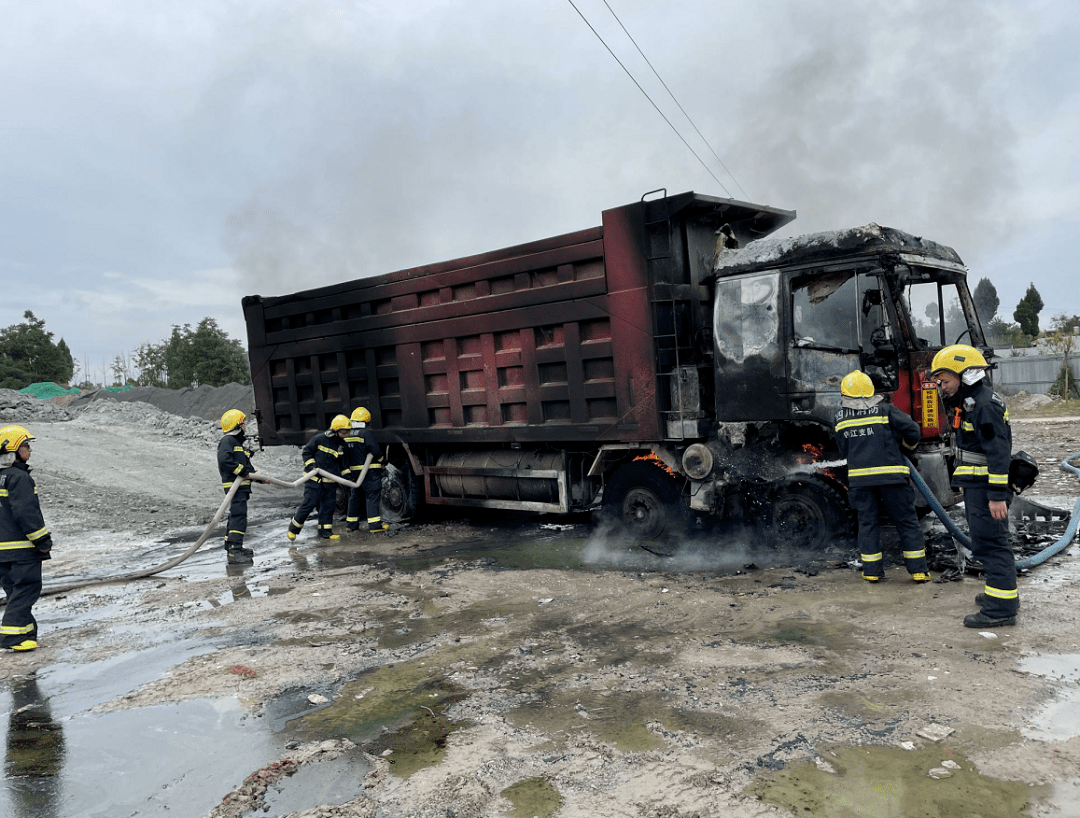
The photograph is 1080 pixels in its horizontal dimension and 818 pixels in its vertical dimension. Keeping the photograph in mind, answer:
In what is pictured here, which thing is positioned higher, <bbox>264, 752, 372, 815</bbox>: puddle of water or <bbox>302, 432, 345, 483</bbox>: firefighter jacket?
<bbox>302, 432, 345, 483</bbox>: firefighter jacket

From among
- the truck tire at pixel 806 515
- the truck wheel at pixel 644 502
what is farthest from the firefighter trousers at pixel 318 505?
the truck tire at pixel 806 515

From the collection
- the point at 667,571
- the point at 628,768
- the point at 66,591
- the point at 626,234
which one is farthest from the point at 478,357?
the point at 628,768

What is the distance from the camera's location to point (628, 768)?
10.1 feet

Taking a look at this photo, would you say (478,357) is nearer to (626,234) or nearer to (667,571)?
(626,234)

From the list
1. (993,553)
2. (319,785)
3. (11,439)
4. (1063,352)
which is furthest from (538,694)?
(1063,352)

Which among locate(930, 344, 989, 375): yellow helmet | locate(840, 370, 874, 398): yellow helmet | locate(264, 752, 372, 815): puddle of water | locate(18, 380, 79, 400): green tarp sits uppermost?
locate(18, 380, 79, 400): green tarp

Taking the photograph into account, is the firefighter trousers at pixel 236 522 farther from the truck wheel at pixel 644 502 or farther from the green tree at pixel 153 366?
the green tree at pixel 153 366

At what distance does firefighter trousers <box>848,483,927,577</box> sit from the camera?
17.9 ft

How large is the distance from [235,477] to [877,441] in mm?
6534

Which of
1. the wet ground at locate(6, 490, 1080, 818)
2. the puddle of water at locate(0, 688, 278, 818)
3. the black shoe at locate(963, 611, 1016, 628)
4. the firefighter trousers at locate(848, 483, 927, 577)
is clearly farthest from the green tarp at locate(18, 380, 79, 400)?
the black shoe at locate(963, 611, 1016, 628)

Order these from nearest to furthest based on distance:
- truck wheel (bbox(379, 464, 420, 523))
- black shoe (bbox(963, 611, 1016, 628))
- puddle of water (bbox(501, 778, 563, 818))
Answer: puddle of water (bbox(501, 778, 563, 818)) → black shoe (bbox(963, 611, 1016, 628)) → truck wheel (bbox(379, 464, 420, 523))

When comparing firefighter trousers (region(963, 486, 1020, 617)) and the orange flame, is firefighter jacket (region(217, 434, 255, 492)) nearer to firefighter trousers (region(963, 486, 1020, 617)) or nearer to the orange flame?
the orange flame

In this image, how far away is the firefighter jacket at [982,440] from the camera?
451cm

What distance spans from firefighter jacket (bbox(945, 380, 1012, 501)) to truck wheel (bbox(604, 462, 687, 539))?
8.91ft
